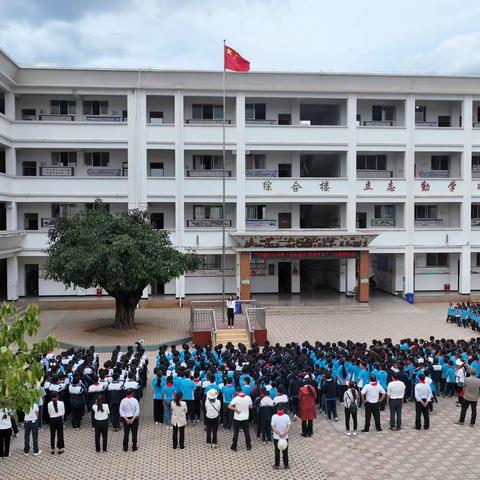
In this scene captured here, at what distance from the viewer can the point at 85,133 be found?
88.5 ft

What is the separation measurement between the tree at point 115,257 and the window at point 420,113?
1717cm

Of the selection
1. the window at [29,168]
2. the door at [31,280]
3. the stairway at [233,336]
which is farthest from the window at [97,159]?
the stairway at [233,336]

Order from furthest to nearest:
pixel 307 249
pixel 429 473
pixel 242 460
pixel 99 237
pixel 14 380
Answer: pixel 307 249 < pixel 99 237 < pixel 242 460 < pixel 429 473 < pixel 14 380

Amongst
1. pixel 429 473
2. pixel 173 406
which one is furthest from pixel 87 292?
pixel 429 473

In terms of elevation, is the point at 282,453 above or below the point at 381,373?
below

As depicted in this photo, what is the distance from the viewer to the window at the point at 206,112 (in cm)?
2884

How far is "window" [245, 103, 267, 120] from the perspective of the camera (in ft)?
95.0

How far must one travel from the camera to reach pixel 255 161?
29250mm

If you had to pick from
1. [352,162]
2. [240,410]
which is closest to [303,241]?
[352,162]

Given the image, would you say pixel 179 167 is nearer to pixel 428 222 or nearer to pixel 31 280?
pixel 31 280

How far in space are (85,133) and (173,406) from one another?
66.2 feet

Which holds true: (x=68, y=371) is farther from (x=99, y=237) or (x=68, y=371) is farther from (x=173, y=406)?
(x=99, y=237)

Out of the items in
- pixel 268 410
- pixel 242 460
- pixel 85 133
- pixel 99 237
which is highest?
pixel 85 133

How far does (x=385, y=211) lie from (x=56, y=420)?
23703 millimetres
